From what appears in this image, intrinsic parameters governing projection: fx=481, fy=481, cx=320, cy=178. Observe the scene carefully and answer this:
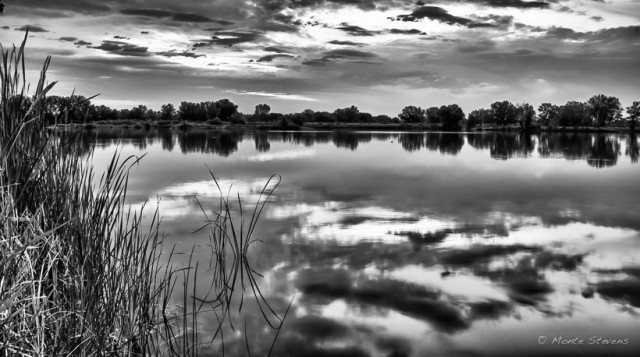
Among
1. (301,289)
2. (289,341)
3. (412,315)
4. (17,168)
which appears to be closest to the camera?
(17,168)

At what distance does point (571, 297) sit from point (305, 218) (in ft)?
27.2

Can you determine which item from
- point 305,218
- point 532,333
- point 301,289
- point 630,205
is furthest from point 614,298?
point 630,205

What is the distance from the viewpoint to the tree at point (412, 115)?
185 meters

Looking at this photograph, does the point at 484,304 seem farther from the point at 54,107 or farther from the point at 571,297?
the point at 54,107

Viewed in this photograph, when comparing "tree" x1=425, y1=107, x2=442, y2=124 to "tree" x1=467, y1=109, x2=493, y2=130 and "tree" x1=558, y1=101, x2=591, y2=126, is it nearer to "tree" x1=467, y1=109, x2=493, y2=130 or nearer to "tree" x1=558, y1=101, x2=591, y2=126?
"tree" x1=467, y1=109, x2=493, y2=130

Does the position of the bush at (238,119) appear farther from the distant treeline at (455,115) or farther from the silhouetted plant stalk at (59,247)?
the silhouetted plant stalk at (59,247)

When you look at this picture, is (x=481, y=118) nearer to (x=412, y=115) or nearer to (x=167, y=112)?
(x=412, y=115)

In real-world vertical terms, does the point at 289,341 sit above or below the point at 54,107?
below

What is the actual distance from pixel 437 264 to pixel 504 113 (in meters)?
168

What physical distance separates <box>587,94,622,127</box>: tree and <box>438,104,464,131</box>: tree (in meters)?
40.1

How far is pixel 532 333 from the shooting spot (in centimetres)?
753

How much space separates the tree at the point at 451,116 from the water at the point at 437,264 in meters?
135

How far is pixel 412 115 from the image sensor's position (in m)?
186

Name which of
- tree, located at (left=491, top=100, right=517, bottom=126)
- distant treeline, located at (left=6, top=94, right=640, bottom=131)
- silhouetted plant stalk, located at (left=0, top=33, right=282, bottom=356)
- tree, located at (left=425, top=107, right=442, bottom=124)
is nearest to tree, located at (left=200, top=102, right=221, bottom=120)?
distant treeline, located at (left=6, top=94, right=640, bottom=131)
